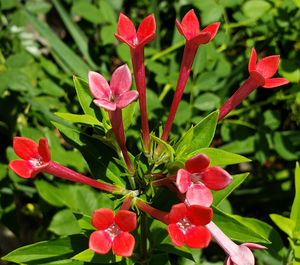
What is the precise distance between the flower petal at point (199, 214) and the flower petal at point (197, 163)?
3.2 inches

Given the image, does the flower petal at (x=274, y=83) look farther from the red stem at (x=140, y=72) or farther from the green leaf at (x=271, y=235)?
the green leaf at (x=271, y=235)

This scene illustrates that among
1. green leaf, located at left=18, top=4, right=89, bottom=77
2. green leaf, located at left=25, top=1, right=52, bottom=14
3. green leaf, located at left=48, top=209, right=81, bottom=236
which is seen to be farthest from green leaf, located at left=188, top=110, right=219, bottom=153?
green leaf, located at left=25, top=1, right=52, bottom=14

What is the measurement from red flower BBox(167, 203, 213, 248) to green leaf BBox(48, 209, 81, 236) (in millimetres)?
772

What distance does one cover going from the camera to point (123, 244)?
0.63 meters

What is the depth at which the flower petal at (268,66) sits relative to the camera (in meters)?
0.81

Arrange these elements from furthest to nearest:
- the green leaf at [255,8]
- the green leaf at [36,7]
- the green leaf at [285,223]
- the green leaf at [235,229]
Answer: the green leaf at [36,7], the green leaf at [255,8], the green leaf at [285,223], the green leaf at [235,229]

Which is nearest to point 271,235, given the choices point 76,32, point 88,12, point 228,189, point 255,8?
point 228,189

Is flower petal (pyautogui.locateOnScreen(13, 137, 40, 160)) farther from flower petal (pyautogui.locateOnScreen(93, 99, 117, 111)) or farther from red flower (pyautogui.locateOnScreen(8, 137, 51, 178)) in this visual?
flower petal (pyautogui.locateOnScreen(93, 99, 117, 111))

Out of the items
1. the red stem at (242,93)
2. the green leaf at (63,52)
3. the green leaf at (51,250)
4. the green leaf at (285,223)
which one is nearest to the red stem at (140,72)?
the red stem at (242,93)

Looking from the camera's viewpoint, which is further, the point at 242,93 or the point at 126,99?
the point at 242,93

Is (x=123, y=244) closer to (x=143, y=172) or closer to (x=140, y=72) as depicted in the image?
(x=143, y=172)

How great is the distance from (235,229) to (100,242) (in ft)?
1.38

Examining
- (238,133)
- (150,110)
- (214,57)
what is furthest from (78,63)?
(238,133)

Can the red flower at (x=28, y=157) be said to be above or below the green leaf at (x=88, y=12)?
below
